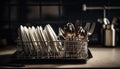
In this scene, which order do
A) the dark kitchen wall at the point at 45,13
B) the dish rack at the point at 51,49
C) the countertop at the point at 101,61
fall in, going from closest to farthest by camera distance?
the countertop at the point at 101,61, the dish rack at the point at 51,49, the dark kitchen wall at the point at 45,13

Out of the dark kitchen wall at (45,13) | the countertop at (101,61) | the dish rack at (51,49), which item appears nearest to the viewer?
the countertop at (101,61)

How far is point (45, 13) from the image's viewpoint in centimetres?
234

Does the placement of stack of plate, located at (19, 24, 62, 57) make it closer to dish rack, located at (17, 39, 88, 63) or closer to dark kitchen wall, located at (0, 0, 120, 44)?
dish rack, located at (17, 39, 88, 63)

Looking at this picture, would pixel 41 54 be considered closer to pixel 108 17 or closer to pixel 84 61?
pixel 84 61

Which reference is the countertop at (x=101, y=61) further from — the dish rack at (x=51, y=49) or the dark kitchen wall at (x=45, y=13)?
the dark kitchen wall at (x=45, y=13)

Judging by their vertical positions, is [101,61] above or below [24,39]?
below

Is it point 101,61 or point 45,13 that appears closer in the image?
point 101,61

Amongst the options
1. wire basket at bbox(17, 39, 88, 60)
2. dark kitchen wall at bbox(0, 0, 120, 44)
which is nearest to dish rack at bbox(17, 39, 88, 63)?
wire basket at bbox(17, 39, 88, 60)

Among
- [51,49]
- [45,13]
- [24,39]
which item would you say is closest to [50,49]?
[51,49]

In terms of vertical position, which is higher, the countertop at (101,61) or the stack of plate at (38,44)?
the stack of plate at (38,44)

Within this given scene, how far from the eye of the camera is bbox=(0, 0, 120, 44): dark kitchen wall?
2.32 metres

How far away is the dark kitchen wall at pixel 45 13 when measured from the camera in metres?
2.32

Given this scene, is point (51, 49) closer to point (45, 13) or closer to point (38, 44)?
point (38, 44)

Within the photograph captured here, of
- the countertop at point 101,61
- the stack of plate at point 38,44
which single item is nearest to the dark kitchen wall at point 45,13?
the countertop at point 101,61
